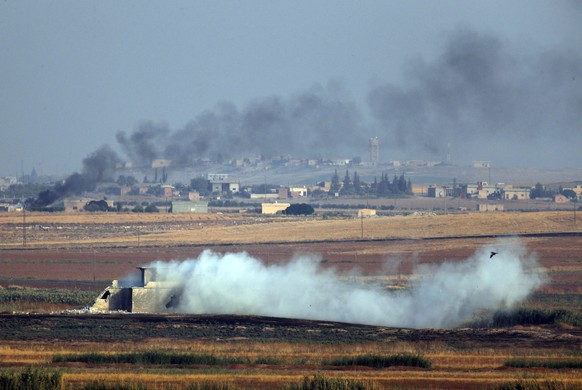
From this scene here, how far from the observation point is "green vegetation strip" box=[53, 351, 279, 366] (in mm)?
53531

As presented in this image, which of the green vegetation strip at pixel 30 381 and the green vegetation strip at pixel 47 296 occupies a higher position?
the green vegetation strip at pixel 30 381

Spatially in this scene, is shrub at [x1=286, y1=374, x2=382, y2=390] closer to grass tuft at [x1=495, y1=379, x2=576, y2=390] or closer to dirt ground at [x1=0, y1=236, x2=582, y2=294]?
grass tuft at [x1=495, y1=379, x2=576, y2=390]

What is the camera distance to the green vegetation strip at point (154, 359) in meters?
53.5

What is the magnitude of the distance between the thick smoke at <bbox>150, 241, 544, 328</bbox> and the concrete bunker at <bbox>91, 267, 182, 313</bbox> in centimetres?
83

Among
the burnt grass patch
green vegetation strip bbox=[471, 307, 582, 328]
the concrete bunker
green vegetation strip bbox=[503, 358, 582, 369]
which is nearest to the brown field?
the burnt grass patch

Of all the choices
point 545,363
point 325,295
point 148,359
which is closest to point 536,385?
point 545,363

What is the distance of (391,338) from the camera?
6312 cm

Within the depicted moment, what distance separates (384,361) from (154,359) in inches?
419

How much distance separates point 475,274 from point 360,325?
52.3 feet

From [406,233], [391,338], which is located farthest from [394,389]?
[406,233]

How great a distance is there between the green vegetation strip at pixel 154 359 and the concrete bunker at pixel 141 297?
20792 mm

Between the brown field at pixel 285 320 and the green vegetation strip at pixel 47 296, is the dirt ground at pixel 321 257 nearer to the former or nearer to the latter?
the brown field at pixel 285 320

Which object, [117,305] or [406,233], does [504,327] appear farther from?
[406,233]

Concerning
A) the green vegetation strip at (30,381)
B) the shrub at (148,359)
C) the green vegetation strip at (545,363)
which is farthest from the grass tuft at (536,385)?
the green vegetation strip at (30,381)
